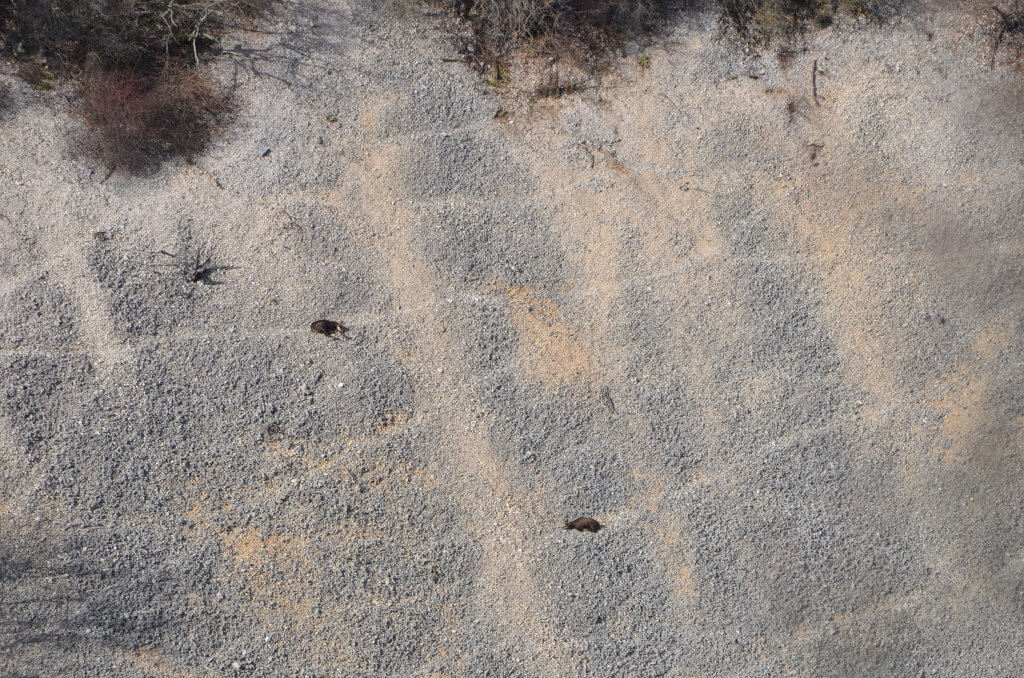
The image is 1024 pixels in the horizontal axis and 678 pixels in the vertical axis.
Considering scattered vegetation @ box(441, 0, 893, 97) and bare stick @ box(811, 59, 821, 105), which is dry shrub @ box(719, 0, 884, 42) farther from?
bare stick @ box(811, 59, 821, 105)

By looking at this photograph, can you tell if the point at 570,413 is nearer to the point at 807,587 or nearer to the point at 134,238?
the point at 807,587

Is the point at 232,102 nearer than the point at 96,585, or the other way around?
the point at 96,585

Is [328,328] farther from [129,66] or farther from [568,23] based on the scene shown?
[568,23]

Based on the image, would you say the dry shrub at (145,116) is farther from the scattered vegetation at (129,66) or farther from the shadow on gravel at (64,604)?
the shadow on gravel at (64,604)

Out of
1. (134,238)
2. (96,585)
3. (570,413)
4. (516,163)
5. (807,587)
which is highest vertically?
(516,163)

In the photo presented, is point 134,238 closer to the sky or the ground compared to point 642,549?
closer to the sky

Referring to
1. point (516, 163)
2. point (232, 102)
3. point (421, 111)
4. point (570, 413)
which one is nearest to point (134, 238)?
Answer: point (232, 102)
